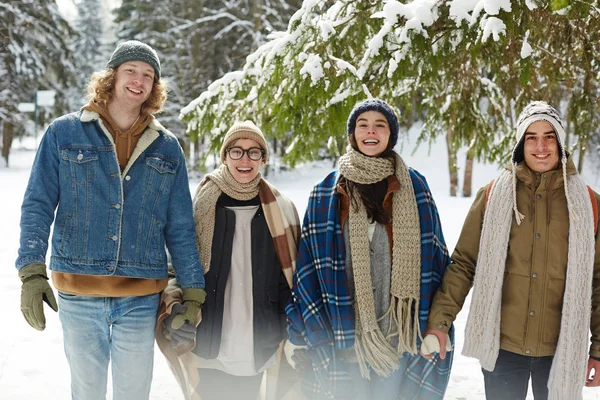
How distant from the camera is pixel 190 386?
3043mm

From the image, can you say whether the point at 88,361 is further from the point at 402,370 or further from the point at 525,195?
the point at 525,195

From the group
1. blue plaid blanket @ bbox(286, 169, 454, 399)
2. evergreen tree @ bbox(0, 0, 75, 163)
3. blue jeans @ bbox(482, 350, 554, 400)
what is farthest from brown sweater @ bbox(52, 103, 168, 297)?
evergreen tree @ bbox(0, 0, 75, 163)

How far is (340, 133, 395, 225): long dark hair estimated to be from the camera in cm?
282

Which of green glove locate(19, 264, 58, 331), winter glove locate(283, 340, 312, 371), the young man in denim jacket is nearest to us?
green glove locate(19, 264, 58, 331)

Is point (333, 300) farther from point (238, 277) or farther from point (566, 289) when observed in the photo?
point (566, 289)

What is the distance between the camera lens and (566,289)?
8.41ft

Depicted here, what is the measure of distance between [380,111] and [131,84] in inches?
50.0

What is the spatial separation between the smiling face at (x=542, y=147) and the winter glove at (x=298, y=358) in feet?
5.05

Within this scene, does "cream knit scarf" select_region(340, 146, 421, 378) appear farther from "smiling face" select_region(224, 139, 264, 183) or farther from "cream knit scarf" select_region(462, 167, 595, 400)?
"smiling face" select_region(224, 139, 264, 183)

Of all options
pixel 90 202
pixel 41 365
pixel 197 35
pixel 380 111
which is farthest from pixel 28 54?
pixel 380 111

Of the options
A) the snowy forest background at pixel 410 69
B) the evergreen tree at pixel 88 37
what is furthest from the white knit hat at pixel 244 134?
the evergreen tree at pixel 88 37

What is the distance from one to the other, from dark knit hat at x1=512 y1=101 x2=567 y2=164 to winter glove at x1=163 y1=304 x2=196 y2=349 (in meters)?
1.88

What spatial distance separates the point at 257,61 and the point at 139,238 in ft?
8.25

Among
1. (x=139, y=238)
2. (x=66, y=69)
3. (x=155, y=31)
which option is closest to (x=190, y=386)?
(x=139, y=238)
